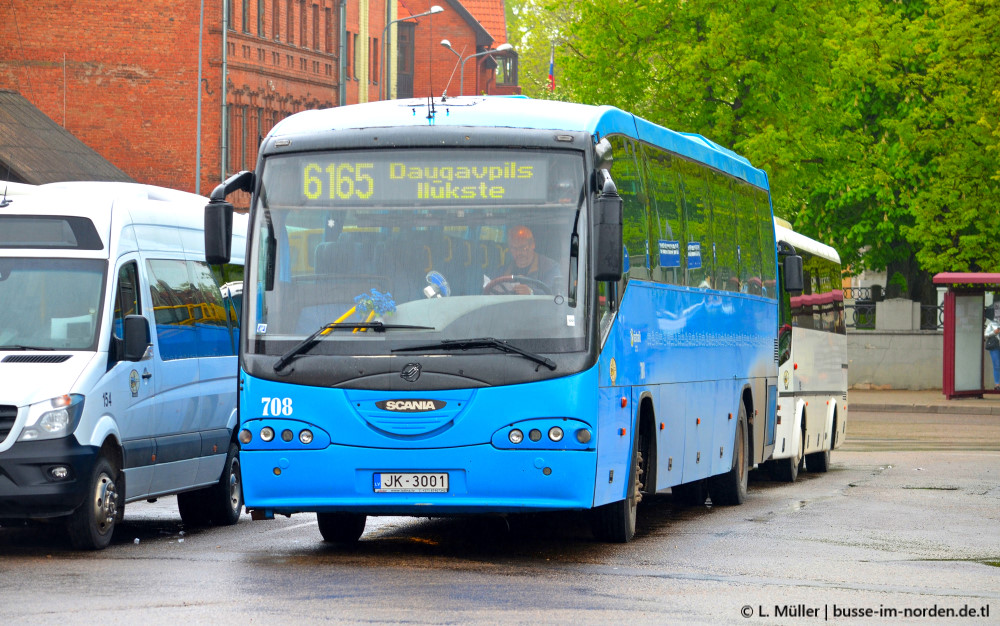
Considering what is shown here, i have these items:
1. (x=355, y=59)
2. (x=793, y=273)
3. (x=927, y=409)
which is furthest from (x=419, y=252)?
(x=355, y=59)

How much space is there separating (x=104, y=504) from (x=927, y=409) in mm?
28736

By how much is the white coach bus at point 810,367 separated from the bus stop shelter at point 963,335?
14459 mm

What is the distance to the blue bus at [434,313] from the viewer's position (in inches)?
470

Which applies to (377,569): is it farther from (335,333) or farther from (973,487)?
(973,487)

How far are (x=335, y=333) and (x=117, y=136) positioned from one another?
144 feet

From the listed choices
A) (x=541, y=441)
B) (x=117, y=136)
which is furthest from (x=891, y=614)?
(x=117, y=136)

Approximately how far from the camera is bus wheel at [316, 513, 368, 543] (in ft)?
44.2

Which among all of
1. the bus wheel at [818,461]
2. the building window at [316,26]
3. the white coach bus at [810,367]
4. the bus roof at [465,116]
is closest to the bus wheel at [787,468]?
the white coach bus at [810,367]

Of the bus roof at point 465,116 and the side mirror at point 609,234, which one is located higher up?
the bus roof at point 465,116

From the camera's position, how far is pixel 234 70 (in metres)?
56.5

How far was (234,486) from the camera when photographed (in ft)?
53.7

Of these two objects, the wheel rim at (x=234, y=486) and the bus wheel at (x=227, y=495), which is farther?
the wheel rim at (x=234, y=486)

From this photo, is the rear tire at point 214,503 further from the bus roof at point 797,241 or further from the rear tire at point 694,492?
the bus roof at point 797,241

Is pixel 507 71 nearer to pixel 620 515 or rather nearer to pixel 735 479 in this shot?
pixel 735 479
